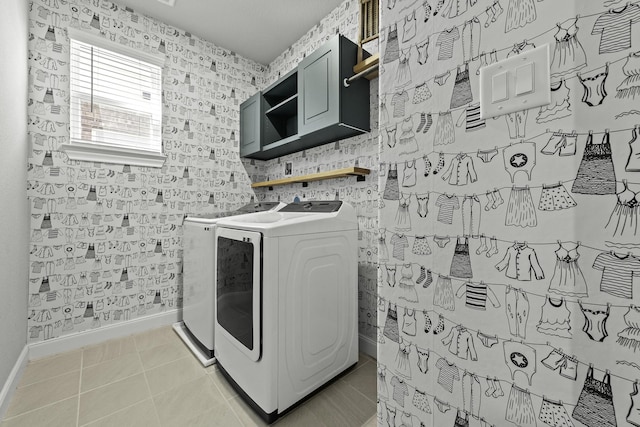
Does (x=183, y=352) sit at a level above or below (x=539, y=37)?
below

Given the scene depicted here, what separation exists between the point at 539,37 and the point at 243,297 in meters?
1.44

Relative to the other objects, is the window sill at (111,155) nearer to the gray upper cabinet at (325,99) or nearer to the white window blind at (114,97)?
the white window blind at (114,97)

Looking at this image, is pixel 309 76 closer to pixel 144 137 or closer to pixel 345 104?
pixel 345 104

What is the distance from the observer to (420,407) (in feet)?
Result: 1.93

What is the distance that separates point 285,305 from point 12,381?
5.40 feet

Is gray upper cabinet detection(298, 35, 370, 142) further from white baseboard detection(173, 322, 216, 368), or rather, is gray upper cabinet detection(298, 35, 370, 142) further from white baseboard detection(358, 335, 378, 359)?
white baseboard detection(173, 322, 216, 368)

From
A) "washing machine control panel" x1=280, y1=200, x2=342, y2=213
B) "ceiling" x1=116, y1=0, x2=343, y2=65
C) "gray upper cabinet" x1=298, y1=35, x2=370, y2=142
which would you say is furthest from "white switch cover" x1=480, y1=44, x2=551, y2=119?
"ceiling" x1=116, y1=0, x2=343, y2=65

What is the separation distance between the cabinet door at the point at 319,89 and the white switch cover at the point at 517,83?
4.37 feet

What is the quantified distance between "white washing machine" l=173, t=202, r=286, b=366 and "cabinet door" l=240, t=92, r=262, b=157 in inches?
30.5

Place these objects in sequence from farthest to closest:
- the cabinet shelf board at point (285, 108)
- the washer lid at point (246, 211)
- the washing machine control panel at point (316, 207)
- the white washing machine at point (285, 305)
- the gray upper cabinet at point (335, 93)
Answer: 1. the cabinet shelf board at point (285, 108)
2. the washer lid at point (246, 211)
3. the gray upper cabinet at point (335, 93)
4. the washing machine control panel at point (316, 207)
5. the white washing machine at point (285, 305)

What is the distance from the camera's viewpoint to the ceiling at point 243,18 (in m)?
2.11

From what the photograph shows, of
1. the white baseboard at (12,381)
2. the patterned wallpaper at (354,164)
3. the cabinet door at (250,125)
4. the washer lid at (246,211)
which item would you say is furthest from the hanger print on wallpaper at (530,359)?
the cabinet door at (250,125)

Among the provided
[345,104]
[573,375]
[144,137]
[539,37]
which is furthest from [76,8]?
[573,375]

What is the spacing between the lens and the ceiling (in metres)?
2.11
